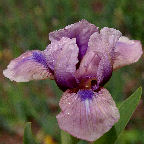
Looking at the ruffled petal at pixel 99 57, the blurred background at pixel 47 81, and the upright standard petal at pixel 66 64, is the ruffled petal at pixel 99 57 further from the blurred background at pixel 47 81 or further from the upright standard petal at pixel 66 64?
the blurred background at pixel 47 81

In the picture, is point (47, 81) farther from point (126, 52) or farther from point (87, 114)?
point (87, 114)

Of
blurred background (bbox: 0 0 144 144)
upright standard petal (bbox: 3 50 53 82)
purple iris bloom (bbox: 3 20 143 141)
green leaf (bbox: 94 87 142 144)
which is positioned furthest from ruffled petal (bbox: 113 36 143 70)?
blurred background (bbox: 0 0 144 144)

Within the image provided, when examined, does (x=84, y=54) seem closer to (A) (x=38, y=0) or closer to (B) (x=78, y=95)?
(B) (x=78, y=95)

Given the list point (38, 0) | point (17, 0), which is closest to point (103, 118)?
point (38, 0)

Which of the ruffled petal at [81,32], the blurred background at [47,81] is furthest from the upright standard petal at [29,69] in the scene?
the blurred background at [47,81]

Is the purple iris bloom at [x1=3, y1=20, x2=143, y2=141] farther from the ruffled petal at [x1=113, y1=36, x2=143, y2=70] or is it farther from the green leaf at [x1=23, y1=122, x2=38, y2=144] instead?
the green leaf at [x1=23, y1=122, x2=38, y2=144]

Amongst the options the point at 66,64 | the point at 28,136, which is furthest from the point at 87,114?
the point at 28,136
